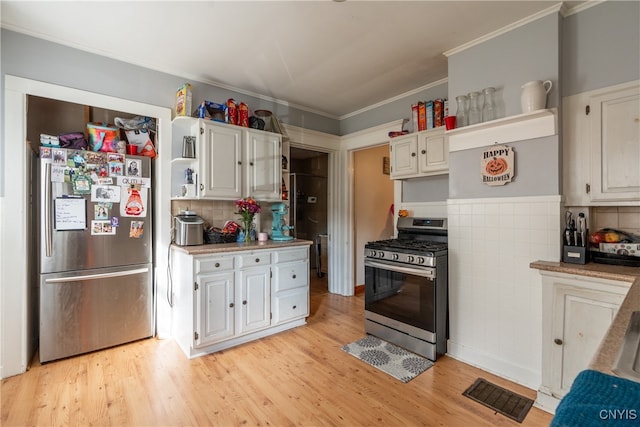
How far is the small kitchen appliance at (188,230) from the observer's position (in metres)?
2.78

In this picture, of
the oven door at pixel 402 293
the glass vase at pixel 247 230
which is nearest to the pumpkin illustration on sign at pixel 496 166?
the oven door at pixel 402 293

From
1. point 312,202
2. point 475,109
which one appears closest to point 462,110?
point 475,109

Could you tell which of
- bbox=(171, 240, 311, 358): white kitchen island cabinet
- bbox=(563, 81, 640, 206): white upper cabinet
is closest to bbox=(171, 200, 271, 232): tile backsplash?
bbox=(171, 240, 311, 358): white kitchen island cabinet

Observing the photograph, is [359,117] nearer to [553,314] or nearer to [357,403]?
[553,314]

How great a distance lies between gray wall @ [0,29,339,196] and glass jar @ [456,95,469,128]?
2.38 metres

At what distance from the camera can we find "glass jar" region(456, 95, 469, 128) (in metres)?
2.45

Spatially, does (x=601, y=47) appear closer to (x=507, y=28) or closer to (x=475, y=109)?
(x=507, y=28)

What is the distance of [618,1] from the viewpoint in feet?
6.21

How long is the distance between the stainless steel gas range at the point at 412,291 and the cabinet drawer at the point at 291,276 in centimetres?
69

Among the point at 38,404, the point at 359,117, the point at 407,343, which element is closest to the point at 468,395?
the point at 407,343

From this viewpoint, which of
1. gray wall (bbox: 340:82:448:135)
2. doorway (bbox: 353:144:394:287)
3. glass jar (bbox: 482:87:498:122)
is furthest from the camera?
doorway (bbox: 353:144:394:287)

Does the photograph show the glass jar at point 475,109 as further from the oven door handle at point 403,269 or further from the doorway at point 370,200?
the doorway at point 370,200

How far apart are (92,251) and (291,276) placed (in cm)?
177

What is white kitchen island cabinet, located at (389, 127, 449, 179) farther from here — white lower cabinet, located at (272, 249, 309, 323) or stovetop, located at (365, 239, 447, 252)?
white lower cabinet, located at (272, 249, 309, 323)
